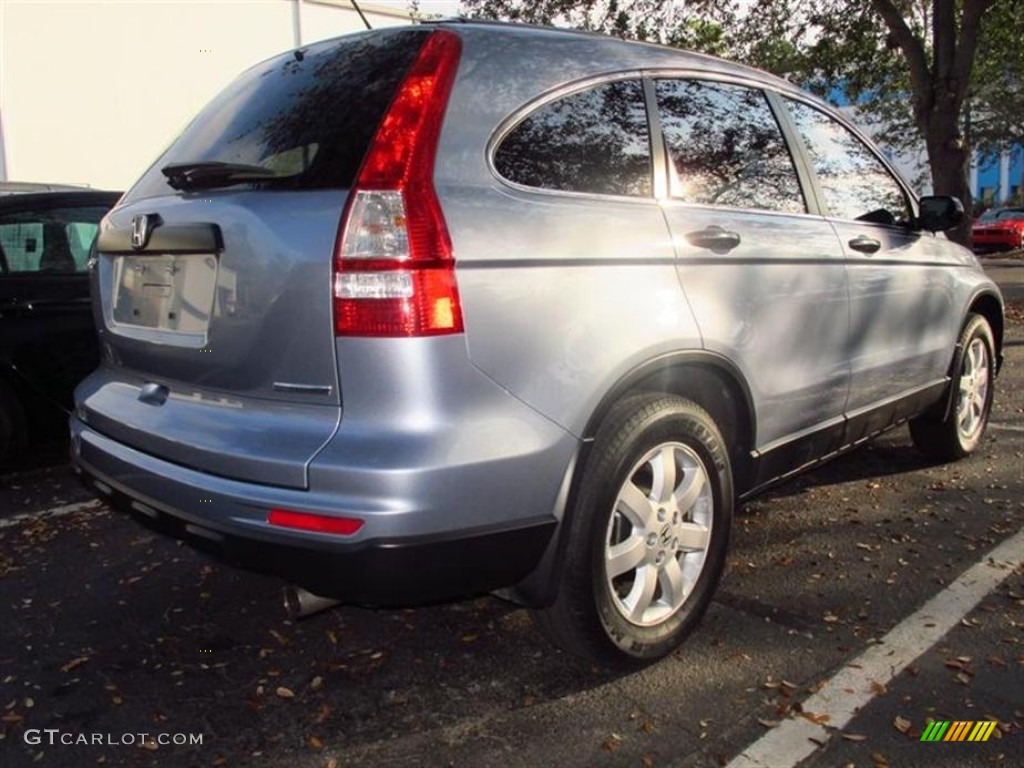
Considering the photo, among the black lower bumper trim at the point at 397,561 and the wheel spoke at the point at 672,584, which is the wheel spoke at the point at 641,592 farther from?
the black lower bumper trim at the point at 397,561

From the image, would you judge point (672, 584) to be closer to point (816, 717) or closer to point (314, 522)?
point (816, 717)

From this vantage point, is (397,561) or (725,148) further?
(725,148)

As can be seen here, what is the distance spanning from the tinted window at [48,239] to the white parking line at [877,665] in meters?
4.36

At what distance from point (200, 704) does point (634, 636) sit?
1.29 m

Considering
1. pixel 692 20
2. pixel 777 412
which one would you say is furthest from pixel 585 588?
pixel 692 20

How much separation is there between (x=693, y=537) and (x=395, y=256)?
1.37 meters

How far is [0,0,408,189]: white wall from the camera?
16469 millimetres

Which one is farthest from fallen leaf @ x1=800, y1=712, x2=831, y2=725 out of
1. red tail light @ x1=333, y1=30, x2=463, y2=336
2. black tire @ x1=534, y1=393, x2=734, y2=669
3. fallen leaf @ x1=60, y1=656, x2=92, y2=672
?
fallen leaf @ x1=60, y1=656, x2=92, y2=672

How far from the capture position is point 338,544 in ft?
6.88

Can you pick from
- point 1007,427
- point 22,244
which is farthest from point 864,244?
point 22,244

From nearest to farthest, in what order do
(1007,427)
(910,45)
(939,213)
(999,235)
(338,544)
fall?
(338,544) < (939,213) < (1007,427) < (910,45) < (999,235)

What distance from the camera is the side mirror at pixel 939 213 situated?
4.21 metres

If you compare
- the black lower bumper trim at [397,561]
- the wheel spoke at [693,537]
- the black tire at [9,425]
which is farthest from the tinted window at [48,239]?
the wheel spoke at [693,537]

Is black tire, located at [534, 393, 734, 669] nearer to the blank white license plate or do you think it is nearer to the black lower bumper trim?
the black lower bumper trim
